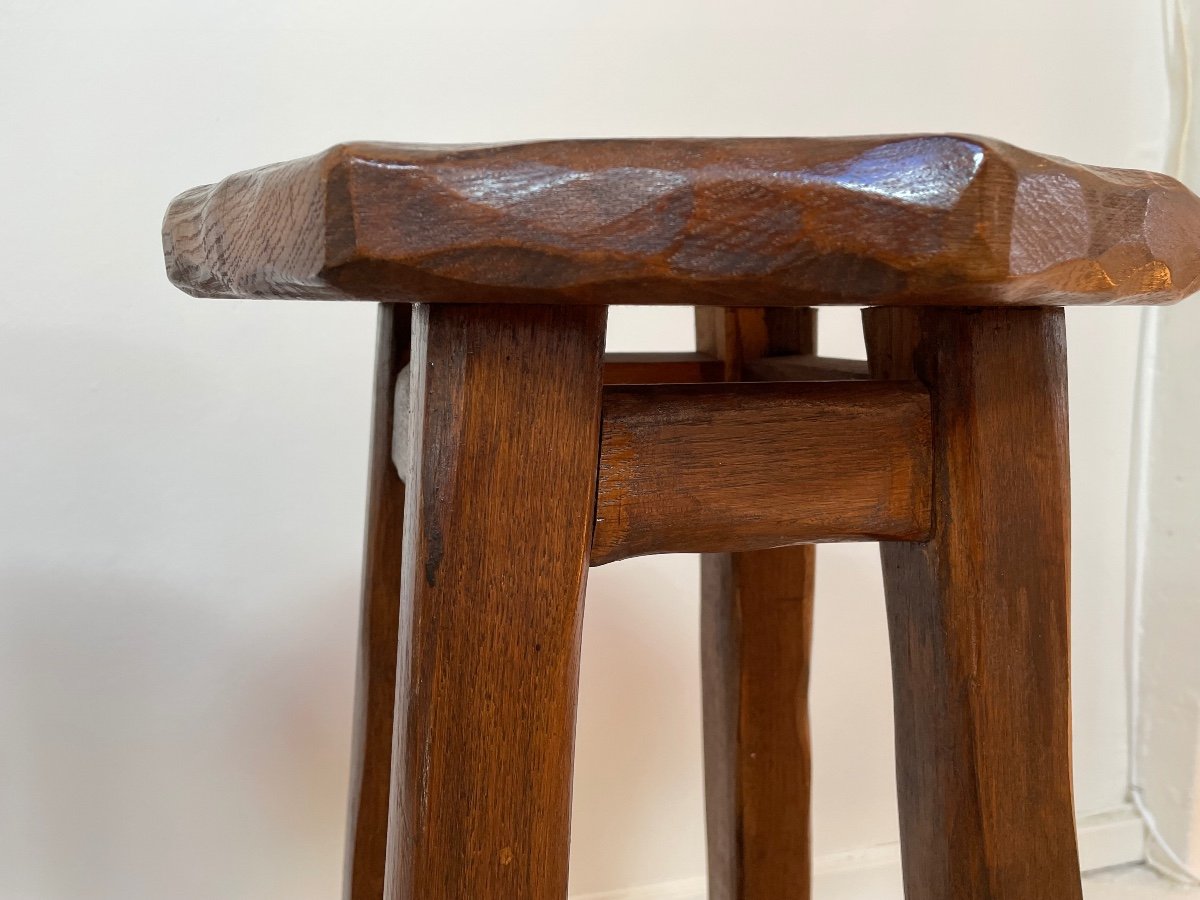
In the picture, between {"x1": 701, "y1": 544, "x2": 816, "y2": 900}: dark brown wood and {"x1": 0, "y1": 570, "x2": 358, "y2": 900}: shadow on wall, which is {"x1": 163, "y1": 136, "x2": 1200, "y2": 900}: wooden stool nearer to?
{"x1": 701, "y1": 544, "x2": 816, "y2": 900}: dark brown wood

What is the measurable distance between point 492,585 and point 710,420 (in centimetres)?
11

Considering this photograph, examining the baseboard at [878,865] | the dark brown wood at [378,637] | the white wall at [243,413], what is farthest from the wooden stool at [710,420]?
the baseboard at [878,865]

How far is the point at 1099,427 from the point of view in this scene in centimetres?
134

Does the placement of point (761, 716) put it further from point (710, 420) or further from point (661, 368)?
point (710, 420)

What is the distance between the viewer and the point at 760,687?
806 millimetres

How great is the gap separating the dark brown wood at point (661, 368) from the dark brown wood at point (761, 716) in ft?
0.41

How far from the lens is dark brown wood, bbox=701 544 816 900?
80 cm

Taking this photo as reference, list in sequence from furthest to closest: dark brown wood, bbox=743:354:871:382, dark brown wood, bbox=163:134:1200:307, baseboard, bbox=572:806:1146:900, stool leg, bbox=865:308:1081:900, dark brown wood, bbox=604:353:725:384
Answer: baseboard, bbox=572:806:1146:900, dark brown wood, bbox=604:353:725:384, dark brown wood, bbox=743:354:871:382, stool leg, bbox=865:308:1081:900, dark brown wood, bbox=163:134:1200:307

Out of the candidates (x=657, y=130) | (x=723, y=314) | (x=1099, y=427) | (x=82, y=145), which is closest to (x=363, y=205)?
(x=723, y=314)

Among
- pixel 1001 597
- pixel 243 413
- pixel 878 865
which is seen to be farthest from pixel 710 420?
pixel 878 865

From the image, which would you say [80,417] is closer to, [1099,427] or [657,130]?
[657,130]

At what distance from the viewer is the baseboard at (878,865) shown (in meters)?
1.22

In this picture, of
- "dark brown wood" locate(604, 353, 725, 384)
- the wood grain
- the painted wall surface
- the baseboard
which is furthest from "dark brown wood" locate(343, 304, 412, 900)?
the painted wall surface

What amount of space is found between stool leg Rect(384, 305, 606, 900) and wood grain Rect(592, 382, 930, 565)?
0.9 inches
